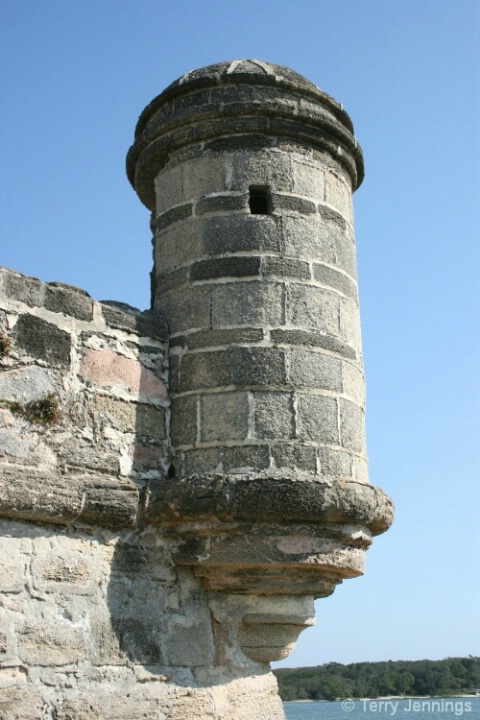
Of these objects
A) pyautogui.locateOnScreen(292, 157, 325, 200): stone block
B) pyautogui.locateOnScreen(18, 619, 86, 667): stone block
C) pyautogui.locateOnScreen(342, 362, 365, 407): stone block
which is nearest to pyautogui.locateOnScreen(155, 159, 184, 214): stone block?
pyautogui.locateOnScreen(292, 157, 325, 200): stone block

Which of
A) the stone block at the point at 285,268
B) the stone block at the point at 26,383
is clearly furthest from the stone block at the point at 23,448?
the stone block at the point at 285,268

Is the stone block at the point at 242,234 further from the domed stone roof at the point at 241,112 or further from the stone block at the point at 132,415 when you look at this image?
the stone block at the point at 132,415

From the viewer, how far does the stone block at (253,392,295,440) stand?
14.5 ft

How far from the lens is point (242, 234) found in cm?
478

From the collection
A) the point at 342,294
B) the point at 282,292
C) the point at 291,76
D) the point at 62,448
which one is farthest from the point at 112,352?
the point at 291,76

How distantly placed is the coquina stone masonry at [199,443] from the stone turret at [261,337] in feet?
0.04

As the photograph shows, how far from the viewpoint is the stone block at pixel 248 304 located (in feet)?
15.2

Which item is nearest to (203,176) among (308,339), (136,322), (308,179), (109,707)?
(308,179)

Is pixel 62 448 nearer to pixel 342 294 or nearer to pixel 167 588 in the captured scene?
pixel 167 588

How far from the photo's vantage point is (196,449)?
14.7ft

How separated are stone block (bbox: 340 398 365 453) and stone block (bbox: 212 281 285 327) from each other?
0.59 meters

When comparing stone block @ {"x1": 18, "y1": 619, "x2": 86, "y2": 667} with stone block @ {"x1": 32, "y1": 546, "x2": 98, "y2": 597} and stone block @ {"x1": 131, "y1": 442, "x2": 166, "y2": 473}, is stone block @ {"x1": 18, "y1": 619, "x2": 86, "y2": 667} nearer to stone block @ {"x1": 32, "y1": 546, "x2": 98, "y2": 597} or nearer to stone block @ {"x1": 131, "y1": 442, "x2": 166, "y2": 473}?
stone block @ {"x1": 32, "y1": 546, "x2": 98, "y2": 597}

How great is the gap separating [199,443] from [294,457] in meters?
0.50

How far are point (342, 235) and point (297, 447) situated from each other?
1409mm
